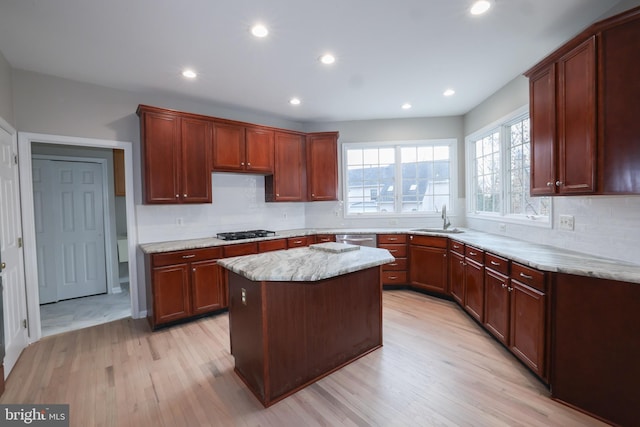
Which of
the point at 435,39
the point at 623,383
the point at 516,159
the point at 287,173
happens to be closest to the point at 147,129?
the point at 287,173

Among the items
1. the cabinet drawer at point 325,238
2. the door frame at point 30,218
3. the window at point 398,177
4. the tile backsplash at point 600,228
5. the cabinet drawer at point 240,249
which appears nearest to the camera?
the tile backsplash at point 600,228

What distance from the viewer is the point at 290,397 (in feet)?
6.63

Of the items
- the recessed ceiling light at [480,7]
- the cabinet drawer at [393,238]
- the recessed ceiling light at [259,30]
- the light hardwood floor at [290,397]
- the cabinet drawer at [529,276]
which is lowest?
the light hardwood floor at [290,397]

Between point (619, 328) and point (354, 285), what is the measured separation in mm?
1643

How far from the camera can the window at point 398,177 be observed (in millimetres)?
Result: 4699

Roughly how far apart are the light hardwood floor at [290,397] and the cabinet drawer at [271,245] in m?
1.17

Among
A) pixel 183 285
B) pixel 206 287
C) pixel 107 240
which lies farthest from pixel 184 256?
pixel 107 240

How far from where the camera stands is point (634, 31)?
5.57 feet

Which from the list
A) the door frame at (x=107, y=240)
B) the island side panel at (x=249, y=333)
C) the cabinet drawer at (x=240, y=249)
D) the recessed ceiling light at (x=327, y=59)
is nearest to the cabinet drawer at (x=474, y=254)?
the island side panel at (x=249, y=333)

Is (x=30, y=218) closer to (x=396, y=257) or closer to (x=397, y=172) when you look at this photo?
(x=396, y=257)

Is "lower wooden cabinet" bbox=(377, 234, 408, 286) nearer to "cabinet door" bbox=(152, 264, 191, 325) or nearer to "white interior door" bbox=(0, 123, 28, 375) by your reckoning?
"cabinet door" bbox=(152, 264, 191, 325)

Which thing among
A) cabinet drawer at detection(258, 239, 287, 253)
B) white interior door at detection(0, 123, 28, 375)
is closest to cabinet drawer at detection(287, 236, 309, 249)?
cabinet drawer at detection(258, 239, 287, 253)

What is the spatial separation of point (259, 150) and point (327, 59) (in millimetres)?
1747

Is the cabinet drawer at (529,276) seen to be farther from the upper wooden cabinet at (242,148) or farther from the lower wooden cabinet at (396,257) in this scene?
the upper wooden cabinet at (242,148)
